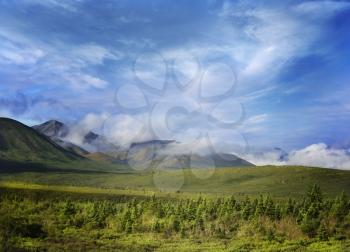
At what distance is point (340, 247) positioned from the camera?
→ 91.7 ft

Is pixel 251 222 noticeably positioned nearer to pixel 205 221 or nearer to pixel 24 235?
pixel 205 221

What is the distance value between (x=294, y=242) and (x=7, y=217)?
61.7 ft

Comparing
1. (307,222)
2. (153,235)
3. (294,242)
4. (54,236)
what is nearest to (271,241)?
(294,242)

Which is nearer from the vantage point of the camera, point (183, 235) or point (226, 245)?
point (226, 245)

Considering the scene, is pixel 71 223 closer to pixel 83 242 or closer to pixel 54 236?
pixel 54 236

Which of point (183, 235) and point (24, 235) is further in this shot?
point (183, 235)

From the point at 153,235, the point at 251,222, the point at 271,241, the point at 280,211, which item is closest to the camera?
the point at 271,241

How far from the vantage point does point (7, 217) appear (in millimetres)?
28781

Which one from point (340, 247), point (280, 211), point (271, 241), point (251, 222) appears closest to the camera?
point (340, 247)

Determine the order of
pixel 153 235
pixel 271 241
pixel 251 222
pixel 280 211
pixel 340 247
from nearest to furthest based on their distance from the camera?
pixel 340 247 < pixel 271 241 < pixel 153 235 < pixel 251 222 < pixel 280 211

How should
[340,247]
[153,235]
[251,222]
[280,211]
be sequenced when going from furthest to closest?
[280,211] → [251,222] → [153,235] → [340,247]

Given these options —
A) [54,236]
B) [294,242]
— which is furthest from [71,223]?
[294,242]

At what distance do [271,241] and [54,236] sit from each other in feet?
47.5

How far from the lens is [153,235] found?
106 feet
